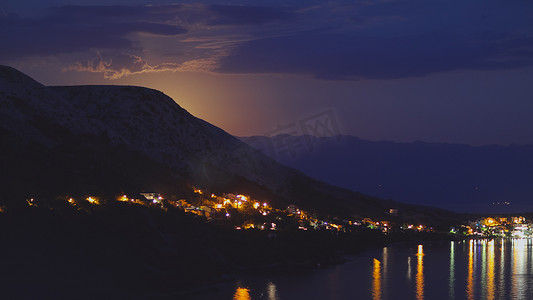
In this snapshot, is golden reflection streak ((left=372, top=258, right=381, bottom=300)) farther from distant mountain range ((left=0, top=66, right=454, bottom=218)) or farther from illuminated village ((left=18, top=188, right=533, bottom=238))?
distant mountain range ((left=0, top=66, right=454, bottom=218))

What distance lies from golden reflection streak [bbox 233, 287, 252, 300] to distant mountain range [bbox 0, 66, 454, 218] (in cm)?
1611

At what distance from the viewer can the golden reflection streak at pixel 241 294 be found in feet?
151

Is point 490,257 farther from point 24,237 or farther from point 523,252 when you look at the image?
point 24,237

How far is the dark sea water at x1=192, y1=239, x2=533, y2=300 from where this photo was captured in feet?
164

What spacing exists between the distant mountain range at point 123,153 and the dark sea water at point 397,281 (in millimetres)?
17549

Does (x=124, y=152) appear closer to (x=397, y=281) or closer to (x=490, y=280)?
(x=397, y=281)

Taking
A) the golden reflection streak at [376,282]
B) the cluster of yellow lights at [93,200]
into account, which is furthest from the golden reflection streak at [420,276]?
the cluster of yellow lights at [93,200]

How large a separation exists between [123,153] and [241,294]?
3849 centimetres

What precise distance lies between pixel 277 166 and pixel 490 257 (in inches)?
1720

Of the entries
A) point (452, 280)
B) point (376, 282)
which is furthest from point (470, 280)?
point (376, 282)

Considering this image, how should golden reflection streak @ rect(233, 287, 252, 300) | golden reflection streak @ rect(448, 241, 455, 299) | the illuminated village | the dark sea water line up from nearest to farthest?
golden reflection streak @ rect(233, 287, 252, 300)
the dark sea water
golden reflection streak @ rect(448, 241, 455, 299)
the illuminated village

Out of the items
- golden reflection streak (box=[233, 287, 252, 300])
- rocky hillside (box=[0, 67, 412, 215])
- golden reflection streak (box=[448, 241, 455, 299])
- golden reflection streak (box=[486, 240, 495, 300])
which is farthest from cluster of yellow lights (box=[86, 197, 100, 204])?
golden reflection streak (box=[486, 240, 495, 300])

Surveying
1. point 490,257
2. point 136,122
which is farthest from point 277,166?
point 490,257

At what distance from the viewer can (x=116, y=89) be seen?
10056 cm
